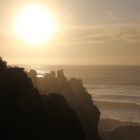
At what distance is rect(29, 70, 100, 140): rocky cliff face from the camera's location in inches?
1487

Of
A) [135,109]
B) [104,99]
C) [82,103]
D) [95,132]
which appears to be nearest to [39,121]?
[95,132]

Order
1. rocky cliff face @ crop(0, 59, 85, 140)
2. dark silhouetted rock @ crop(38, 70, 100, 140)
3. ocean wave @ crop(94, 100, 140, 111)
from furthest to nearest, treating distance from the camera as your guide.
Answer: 1. ocean wave @ crop(94, 100, 140, 111)
2. dark silhouetted rock @ crop(38, 70, 100, 140)
3. rocky cliff face @ crop(0, 59, 85, 140)

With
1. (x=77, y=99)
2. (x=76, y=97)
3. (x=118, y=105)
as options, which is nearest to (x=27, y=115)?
(x=77, y=99)

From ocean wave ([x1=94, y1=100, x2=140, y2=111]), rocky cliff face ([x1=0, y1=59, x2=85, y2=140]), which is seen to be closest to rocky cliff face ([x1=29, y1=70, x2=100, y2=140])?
rocky cliff face ([x1=0, y1=59, x2=85, y2=140])

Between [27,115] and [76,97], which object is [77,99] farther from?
[27,115]

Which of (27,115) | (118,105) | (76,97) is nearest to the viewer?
(27,115)

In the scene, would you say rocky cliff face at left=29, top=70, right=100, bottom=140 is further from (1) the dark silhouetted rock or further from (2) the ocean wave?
(2) the ocean wave

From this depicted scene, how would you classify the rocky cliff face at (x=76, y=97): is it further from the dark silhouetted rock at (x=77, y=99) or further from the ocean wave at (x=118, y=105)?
the ocean wave at (x=118, y=105)

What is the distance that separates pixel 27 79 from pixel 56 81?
65.7 ft

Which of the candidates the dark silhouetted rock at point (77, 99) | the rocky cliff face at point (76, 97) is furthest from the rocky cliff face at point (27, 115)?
the rocky cliff face at point (76, 97)

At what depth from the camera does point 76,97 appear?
41.6 meters

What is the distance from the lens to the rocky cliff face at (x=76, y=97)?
3778 cm

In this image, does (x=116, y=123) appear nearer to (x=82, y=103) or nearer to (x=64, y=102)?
(x=82, y=103)

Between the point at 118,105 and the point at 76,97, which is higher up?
the point at 76,97
